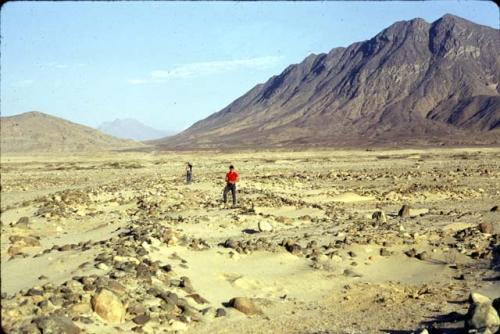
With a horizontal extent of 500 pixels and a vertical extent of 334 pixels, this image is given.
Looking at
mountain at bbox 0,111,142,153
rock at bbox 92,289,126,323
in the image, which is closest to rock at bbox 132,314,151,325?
rock at bbox 92,289,126,323

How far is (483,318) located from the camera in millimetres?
7027

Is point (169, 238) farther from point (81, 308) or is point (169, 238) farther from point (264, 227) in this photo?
point (81, 308)

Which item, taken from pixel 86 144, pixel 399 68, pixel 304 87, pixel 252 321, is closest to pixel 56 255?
pixel 252 321

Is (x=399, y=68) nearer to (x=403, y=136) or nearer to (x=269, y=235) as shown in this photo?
(x=403, y=136)

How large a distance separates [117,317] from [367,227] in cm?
898

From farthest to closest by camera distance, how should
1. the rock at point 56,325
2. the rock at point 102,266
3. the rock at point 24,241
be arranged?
1. the rock at point 24,241
2. the rock at point 102,266
3. the rock at point 56,325

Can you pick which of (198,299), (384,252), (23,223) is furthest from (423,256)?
(23,223)

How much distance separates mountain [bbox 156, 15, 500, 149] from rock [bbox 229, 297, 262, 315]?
111 m

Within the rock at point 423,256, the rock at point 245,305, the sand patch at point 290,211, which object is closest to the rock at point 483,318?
the rock at point 245,305

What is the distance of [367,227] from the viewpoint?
15242 mm

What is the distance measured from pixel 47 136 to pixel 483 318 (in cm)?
11891

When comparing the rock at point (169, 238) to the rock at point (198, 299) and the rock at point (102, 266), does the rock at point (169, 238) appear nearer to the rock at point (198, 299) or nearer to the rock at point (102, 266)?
the rock at point (102, 266)

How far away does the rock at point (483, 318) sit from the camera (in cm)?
689

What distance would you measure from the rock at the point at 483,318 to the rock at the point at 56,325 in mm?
4780
